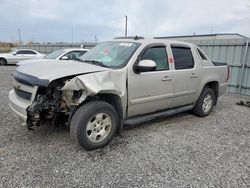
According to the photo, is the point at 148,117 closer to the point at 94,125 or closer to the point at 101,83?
A: the point at 94,125

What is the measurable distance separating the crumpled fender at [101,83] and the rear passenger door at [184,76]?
4.56ft

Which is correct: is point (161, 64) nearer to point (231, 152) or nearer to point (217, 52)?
point (231, 152)

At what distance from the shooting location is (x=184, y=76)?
453 cm

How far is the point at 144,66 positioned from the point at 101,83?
33.5 inches

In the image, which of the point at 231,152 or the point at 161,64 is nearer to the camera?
the point at 231,152

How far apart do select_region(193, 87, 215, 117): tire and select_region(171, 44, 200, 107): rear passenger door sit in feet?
1.01

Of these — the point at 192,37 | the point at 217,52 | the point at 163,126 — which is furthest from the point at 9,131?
the point at 192,37

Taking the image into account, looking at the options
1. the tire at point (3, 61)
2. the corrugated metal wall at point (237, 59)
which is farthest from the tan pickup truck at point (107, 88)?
the tire at point (3, 61)

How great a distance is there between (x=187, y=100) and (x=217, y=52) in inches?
218

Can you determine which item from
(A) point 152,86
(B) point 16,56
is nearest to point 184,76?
(A) point 152,86

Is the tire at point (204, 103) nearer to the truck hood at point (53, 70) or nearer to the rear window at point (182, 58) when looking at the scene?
the rear window at point (182, 58)

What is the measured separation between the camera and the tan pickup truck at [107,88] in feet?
10.1

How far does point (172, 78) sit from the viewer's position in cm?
427

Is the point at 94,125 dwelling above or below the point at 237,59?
below
